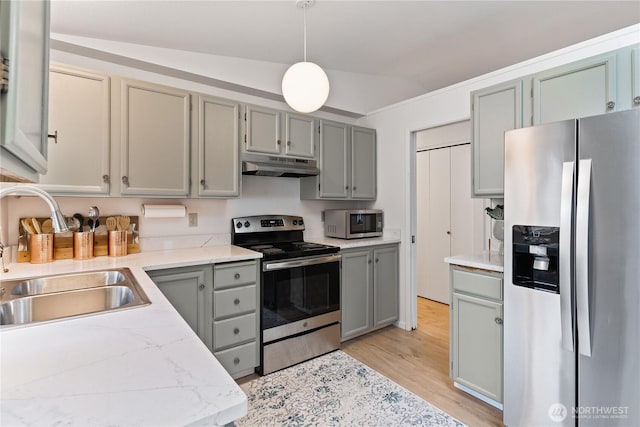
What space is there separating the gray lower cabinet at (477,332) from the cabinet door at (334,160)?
1.48 metres

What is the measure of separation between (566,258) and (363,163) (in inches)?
89.6

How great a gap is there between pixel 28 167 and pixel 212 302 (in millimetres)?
1607

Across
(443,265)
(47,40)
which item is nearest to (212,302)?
(47,40)

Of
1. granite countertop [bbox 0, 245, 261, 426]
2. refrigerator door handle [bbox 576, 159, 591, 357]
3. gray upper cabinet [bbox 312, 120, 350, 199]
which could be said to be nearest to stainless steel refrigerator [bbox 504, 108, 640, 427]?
refrigerator door handle [bbox 576, 159, 591, 357]

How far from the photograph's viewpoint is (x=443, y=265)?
14.0 ft

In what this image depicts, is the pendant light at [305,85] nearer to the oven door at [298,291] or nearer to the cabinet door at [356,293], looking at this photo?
the oven door at [298,291]

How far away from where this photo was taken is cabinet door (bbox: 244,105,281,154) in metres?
2.71

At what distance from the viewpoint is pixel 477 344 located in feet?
6.73

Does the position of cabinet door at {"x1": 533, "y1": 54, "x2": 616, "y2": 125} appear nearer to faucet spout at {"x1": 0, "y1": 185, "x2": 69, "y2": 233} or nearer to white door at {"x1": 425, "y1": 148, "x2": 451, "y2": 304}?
white door at {"x1": 425, "y1": 148, "x2": 451, "y2": 304}

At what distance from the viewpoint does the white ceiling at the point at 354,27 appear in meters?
2.03

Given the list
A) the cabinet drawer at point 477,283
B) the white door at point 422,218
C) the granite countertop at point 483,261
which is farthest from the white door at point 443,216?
the cabinet drawer at point 477,283

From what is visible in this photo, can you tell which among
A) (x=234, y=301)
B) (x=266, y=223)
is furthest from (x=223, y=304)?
(x=266, y=223)

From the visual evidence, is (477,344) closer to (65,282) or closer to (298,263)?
(298,263)

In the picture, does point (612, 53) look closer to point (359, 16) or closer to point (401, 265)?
point (359, 16)
